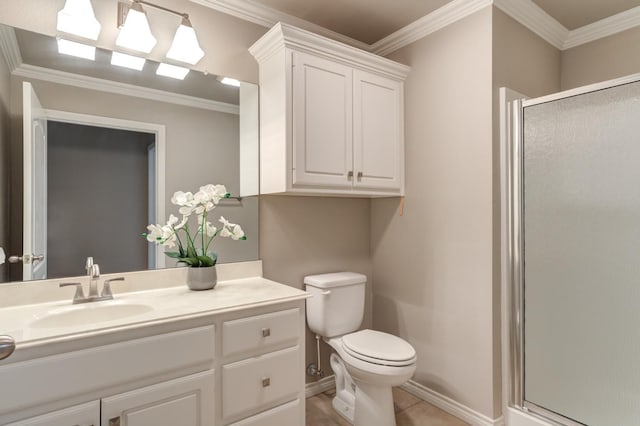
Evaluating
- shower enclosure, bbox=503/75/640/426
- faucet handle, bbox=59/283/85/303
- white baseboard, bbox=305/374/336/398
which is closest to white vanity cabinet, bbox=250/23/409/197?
shower enclosure, bbox=503/75/640/426

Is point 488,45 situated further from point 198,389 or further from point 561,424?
point 198,389

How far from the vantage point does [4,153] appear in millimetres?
1469

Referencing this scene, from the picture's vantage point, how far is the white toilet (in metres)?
1.79

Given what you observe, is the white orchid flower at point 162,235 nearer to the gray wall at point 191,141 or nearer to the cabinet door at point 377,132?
the gray wall at point 191,141

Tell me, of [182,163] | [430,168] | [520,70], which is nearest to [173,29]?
[182,163]

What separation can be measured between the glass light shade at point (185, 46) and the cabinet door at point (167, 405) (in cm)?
148

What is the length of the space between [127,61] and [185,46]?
282mm

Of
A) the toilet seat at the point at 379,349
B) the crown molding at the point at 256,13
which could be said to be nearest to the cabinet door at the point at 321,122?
the crown molding at the point at 256,13

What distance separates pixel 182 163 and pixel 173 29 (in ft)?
2.22

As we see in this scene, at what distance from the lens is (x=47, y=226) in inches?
62.5

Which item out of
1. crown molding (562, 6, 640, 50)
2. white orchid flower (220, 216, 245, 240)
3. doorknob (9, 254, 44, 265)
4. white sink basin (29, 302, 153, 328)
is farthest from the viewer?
crown molding (562, 6, 640, 50)

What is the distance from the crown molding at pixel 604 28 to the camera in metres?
2.20

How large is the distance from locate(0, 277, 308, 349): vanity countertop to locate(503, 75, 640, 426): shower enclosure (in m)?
1.23

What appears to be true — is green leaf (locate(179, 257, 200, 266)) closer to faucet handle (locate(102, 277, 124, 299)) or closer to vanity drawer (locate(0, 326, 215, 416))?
faucet handle (locate(102, 277, 124, 299))
